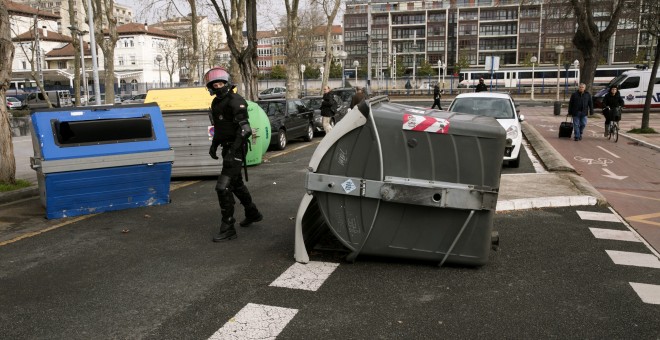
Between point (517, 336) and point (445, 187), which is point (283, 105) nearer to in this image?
point (445, 187)

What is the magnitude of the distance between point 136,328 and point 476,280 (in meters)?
2.97

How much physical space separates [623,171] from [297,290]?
946 cm

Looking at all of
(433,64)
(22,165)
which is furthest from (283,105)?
(433,64)

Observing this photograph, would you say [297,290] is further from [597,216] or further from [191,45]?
[191,45]

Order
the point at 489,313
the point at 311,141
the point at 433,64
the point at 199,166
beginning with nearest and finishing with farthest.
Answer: the point at 489,313 < the point at 199,166 < the point at 311,141 < the point at 433,64

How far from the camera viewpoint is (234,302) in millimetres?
4438

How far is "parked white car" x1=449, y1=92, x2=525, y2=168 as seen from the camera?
11.8 m

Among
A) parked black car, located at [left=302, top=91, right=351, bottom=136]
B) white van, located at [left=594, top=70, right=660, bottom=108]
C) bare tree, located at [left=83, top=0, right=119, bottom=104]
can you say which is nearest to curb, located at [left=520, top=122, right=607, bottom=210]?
parked black car, located at [left=302, top=91, right=351, bottom=136]

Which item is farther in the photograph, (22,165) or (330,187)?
(22,165)

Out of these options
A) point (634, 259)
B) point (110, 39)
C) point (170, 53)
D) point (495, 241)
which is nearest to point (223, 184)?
point (495, 241)

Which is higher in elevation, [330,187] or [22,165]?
[330,187]

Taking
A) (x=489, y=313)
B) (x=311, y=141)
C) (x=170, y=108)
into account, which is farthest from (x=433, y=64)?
(x=489, y=313)

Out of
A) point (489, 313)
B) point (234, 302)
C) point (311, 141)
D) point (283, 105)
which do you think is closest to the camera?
point (489, 313)

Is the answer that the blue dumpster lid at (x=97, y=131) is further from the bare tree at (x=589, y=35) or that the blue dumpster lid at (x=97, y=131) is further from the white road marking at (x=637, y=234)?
the bare tree at (x=589, y=35)
